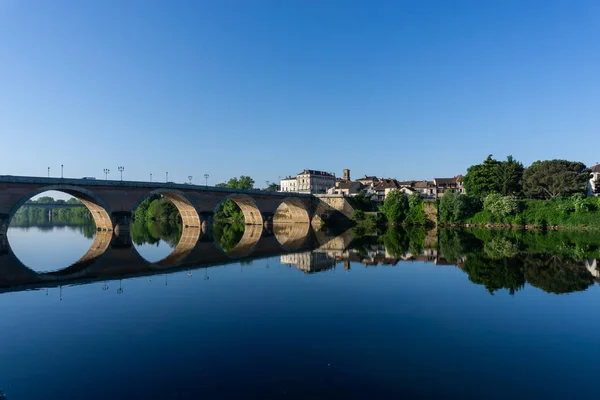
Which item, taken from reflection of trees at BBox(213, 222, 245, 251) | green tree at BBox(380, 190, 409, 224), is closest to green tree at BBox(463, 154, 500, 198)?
green tree at BBox(380, 190, 409, 224)

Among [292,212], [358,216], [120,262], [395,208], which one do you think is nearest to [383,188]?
[358,216]

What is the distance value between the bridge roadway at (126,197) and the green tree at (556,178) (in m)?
40.9

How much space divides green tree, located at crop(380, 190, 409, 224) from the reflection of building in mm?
41906

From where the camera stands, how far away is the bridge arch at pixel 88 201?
4249cm

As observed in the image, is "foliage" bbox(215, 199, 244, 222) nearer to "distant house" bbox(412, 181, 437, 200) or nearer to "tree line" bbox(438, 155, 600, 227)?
"tree line" bbox(438, 155, 600, 227)

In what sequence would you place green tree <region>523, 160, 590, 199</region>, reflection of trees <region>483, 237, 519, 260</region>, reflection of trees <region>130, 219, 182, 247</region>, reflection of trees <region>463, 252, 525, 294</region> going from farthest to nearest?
green tree <region>523, 160, 590, 199</region> → reflection of trees <region>130, 219, 182, 247</region> → reflection of trees <region>483, 237, 519, 260</region> → reflection of trees <region>463, 252, 525, 294</region>

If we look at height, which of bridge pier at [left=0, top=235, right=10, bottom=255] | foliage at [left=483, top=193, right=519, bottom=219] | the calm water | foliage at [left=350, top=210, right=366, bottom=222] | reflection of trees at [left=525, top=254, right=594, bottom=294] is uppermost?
foliage at [left=483, top=193, right=519, bottom=219]

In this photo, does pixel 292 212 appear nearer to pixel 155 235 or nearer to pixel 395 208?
pixel 395 208

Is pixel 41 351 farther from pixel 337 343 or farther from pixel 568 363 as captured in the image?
pixel 568 363

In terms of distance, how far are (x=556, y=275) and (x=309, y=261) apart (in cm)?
1620

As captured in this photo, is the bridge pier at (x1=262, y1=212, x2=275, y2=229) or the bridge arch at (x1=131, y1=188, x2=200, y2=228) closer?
the bridge arch at (x1=131, y1=188, x2=200, y2=228)

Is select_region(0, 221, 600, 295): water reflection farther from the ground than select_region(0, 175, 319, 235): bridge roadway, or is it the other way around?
select_region(0, 175, 319, 235): bridge roadway

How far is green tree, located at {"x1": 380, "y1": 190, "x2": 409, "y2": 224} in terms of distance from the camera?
76.3 metres

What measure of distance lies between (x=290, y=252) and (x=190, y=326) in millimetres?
23587
